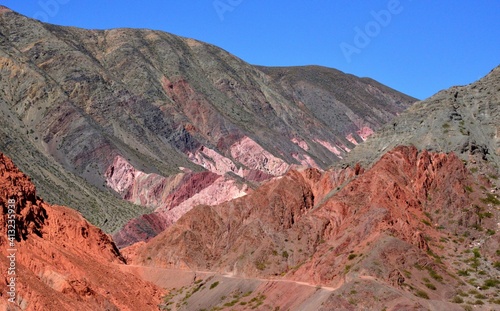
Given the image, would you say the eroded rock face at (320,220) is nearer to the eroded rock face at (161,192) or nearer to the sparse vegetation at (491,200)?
the sparse vegetation at (491,200)

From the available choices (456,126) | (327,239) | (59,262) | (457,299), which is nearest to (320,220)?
(327,239)

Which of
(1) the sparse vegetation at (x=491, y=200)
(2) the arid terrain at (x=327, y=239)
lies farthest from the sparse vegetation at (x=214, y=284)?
(1) the sparse vegetation at (x=491, y=200)

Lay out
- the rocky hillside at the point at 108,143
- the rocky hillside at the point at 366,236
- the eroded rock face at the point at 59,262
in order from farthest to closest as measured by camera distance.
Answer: the rocky hillside at the point at 108,143, the eroded rock face at the point at 59,262, the rocky hillside at the point at 366,236

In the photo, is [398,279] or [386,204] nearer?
[398,279]

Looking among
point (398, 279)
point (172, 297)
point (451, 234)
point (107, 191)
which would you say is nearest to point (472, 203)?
point (451, 234)

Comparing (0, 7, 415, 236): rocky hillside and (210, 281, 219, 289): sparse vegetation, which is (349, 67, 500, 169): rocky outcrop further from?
(0, 7, 415, 236): rocky hillside

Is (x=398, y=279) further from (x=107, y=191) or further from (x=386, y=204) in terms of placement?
(x=107, y=191)

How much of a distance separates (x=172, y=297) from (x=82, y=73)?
115 meters

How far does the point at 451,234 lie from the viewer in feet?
213

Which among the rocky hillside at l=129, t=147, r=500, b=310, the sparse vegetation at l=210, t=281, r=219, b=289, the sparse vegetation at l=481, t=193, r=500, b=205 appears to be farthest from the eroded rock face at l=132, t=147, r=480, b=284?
the sparse vegetation at l=210, t=281, r=219, b=289

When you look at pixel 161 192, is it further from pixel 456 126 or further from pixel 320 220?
pixel 456 126

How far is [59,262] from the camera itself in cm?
6825

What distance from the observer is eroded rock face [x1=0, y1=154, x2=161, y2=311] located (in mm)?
58781

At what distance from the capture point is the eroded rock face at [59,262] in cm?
5878
